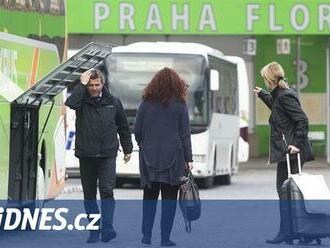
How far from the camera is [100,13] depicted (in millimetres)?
35250

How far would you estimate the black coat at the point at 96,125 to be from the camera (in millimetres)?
14039

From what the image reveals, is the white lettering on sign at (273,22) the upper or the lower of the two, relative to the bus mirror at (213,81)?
upper

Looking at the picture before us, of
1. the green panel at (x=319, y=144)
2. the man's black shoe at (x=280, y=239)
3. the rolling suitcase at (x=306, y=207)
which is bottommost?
the green panel at (x=319, y=144)

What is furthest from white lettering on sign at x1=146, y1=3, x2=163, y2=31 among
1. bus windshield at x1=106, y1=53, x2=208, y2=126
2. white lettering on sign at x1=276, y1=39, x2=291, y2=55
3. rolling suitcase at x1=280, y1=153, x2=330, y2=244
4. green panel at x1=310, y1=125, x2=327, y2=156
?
rolling suitcase at x1=280, y1=153, x2=330, y2=244

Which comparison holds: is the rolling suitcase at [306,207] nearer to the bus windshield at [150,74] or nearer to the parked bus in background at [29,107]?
the parked bus in background at [29,107]

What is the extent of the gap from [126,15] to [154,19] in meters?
0.74

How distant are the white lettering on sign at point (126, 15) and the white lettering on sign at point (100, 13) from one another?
36 cm

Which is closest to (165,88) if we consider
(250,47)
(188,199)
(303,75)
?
(188,199)

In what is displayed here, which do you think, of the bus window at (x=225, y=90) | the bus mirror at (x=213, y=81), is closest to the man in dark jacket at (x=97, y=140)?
the bus mirror at (x=213, y=81)

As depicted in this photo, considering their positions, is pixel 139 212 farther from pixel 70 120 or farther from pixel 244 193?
pixel 70 120

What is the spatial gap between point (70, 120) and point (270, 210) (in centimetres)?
998

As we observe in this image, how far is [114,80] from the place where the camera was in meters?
26.9

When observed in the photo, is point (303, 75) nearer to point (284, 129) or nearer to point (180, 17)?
point (180, 17)

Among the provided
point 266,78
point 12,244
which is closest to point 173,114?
point 266,78
